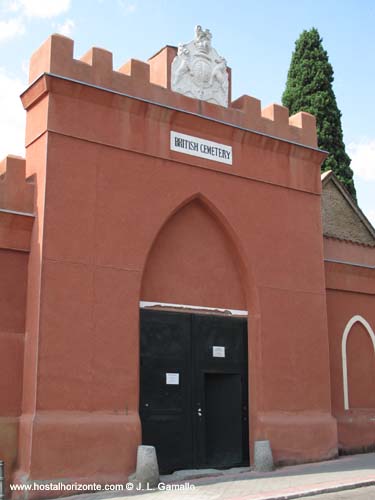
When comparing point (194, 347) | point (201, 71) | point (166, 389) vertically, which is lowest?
point (166, 389)

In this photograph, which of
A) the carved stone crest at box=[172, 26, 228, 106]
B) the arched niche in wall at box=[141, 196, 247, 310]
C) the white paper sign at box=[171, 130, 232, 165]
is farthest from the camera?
the carved stone crest at box=[172, 26, 228, 106]

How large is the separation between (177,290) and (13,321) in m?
3.04

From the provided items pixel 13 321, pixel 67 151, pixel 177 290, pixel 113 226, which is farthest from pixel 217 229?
pixel 13 321

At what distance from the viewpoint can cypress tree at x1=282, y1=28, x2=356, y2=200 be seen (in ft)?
78.6

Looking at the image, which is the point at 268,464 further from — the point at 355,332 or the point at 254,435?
the point at 355,332

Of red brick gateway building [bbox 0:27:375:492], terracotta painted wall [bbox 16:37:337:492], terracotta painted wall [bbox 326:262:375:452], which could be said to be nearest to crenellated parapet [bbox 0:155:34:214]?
red brick gateway building [bbox 0:27:375:492]

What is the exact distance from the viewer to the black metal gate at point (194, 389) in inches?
466

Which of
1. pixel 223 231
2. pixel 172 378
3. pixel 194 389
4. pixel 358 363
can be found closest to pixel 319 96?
pixel 358 363

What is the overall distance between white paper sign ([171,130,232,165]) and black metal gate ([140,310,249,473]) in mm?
2997

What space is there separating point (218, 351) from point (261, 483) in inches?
104

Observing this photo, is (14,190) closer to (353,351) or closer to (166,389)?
(166,389)

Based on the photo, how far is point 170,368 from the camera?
12117 mm

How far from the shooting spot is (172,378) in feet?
39.6

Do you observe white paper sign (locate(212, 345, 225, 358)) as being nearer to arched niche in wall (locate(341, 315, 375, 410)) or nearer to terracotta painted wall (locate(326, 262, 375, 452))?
terracotta painted wall (locate(326, 262, 375, 452))
